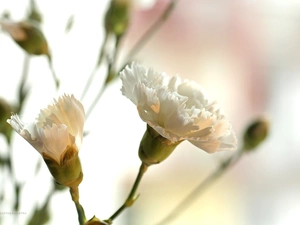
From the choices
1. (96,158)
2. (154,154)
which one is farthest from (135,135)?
(154,154)

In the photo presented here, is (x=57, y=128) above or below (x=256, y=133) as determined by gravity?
above

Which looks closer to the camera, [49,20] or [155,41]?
[49,20]

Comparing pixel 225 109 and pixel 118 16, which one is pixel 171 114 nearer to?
pixel 118 16

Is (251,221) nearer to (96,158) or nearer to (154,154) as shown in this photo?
(96,158)

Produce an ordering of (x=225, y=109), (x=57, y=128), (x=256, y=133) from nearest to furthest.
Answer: (x=57, y=128) → (x=256, y=133) → (x=225, y=109)

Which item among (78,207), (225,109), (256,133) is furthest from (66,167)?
(225,109)

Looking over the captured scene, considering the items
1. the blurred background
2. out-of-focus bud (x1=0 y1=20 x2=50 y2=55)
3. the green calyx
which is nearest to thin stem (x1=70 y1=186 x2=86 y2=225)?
the green calyx
